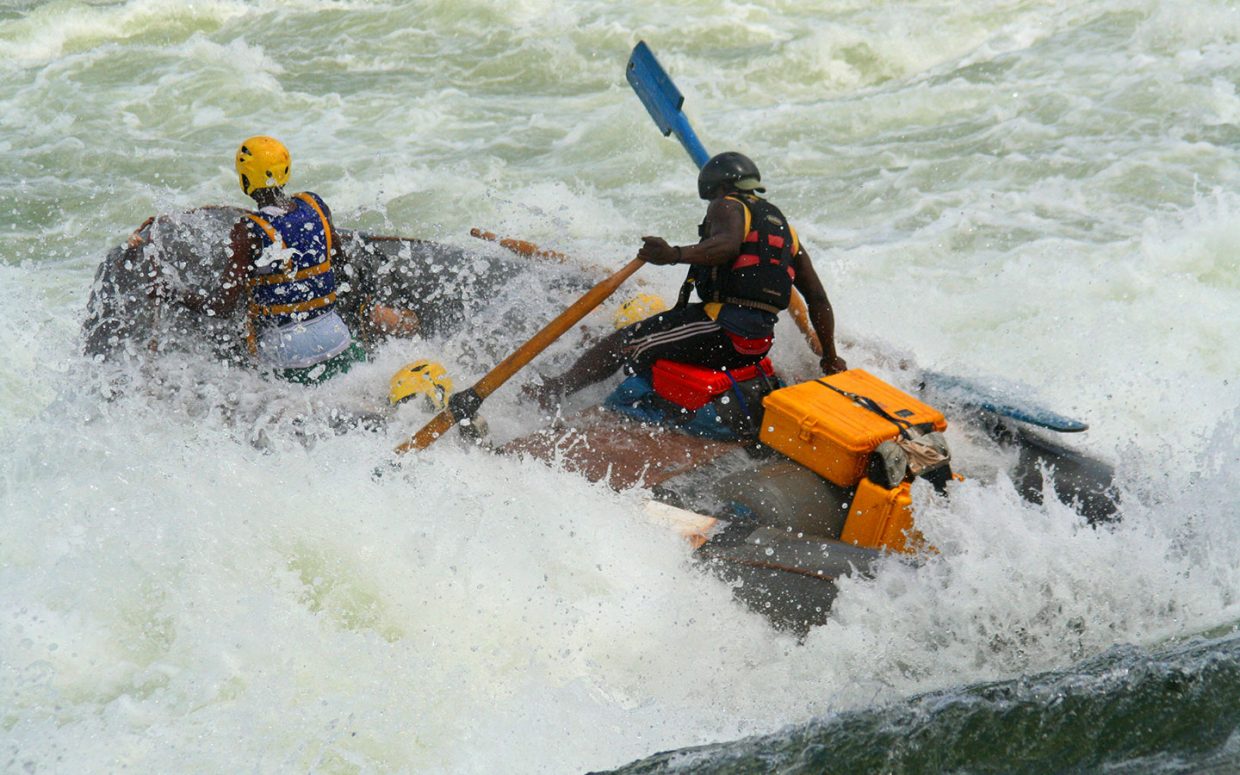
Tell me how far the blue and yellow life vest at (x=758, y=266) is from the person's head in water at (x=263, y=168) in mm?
1813

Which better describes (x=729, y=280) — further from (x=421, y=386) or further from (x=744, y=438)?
(x=421, y=386)

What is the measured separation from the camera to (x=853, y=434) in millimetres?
4543

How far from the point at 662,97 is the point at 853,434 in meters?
2.81

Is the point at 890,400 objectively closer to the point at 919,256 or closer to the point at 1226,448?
the point at 1226,448

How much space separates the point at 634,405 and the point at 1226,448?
2.39 metres

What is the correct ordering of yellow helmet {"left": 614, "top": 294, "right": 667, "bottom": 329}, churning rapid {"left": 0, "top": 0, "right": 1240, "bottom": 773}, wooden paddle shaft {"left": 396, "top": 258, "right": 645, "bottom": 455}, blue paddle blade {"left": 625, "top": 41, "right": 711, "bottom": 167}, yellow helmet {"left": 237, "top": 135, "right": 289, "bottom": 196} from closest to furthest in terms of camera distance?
1. churning rapid {"left": 0, "top": 0, "right": 1240, "bottom": 773}
2. yellow helmet {"left": 237, "top": 135, "right": 289, "bottom": 196}
3. wooden paddle shaft {"left": 396, "top": 258, "right": 645, "bottom": 455}
4. yellow helmet {"left": 614, "top": 294, "right": 667, "bottom": 329}
5. blue paddle blade {"left": 625, "top": 41, "right": 711, "bottom": 167}

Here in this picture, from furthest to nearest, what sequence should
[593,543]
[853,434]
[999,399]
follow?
1. [999,399]
2. [853,434]
3. [593,543]

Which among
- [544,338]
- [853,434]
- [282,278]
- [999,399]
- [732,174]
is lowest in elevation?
[999,399]

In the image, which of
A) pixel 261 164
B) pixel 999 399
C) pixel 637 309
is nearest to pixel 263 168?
pixel 261 164

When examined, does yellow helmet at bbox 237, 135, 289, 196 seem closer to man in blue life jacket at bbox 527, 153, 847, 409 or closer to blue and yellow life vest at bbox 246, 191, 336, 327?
blue and yellow life vest at bbox 246, 191, 336, 327

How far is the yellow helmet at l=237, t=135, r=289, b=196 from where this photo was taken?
16.1 feet

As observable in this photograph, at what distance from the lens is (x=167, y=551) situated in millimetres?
4160

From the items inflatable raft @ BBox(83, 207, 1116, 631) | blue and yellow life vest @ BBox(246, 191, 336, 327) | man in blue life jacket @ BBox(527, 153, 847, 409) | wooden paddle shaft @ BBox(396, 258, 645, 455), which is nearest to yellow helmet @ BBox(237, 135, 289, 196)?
blue and yellow life vest @ BBox(246, 191, 336, 327)

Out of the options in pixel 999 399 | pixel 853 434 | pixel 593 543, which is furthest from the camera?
pixel 999 399
